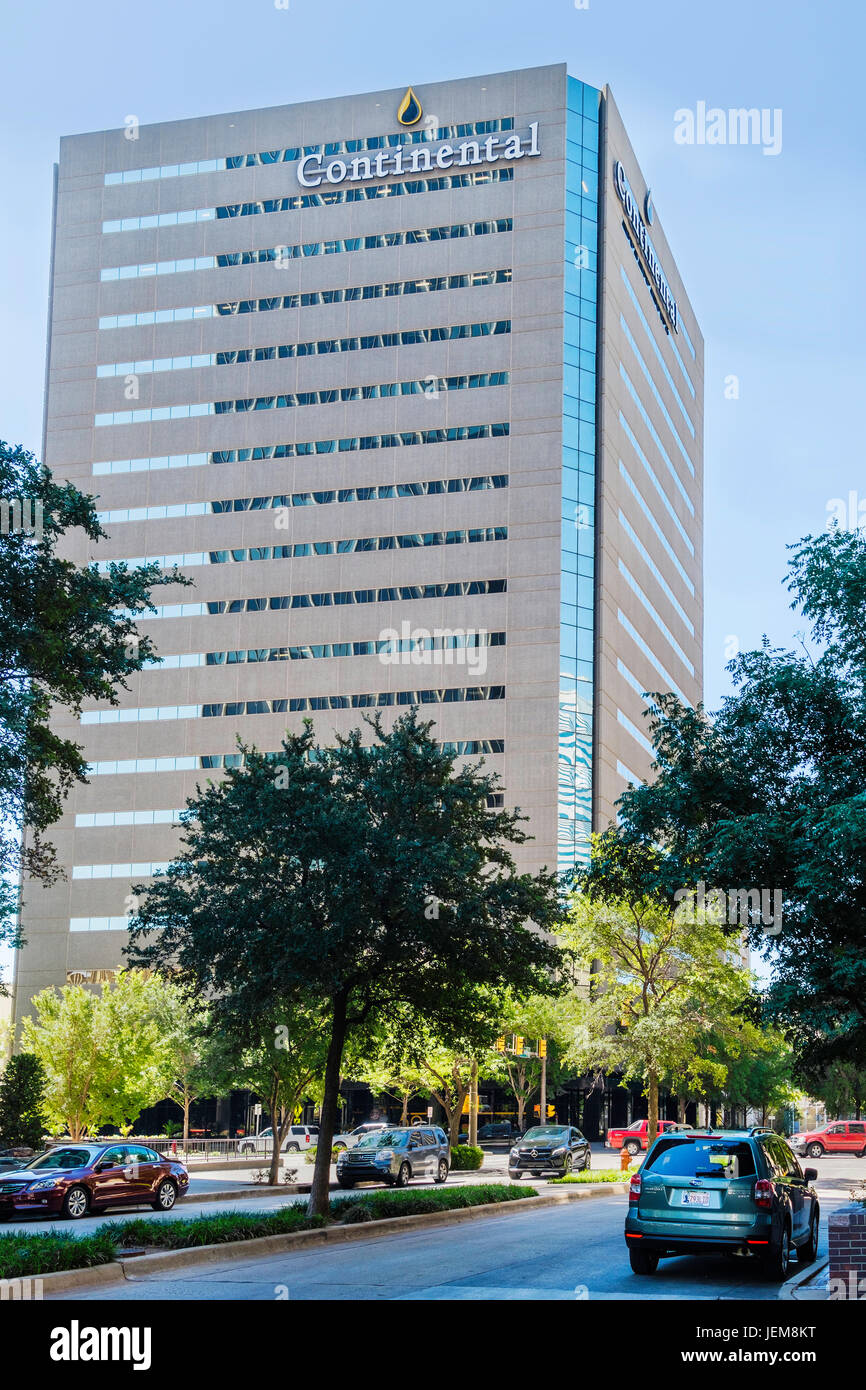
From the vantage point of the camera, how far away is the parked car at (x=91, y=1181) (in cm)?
2830

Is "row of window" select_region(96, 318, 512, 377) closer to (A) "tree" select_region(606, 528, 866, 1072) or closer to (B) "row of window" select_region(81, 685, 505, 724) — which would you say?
(B) "row of window" select_region(81, 685, 505, 724)

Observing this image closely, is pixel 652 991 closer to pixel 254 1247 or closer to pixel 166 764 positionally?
pixel 254 1247

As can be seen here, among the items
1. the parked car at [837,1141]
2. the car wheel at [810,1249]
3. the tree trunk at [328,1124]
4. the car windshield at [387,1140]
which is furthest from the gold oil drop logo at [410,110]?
the car wheel at [810,1249]

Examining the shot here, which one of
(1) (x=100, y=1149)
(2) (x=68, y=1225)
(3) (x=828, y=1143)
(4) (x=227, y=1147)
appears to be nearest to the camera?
(2) (x=68, y=1225)

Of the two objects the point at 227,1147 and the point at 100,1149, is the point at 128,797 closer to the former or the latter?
the point at 227,1147

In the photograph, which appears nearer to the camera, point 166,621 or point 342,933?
point 342,933

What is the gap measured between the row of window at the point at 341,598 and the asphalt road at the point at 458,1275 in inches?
2876

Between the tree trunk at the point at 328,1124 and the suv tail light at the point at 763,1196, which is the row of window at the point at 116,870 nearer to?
the tree trunk at the point at 328,1124

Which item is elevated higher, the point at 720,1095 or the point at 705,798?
the point at 705,798

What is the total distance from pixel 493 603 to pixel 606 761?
12.9m

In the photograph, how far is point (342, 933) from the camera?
2217 centimetres
